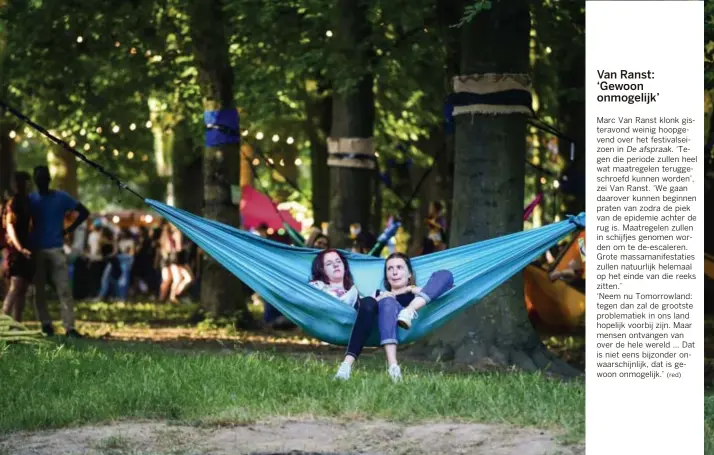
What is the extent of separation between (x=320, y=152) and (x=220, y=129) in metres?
7.75

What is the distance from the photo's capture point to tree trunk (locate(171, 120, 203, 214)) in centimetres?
3450

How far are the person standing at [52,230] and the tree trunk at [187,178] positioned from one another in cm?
1559

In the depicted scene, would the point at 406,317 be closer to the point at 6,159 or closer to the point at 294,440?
the point at 294,440

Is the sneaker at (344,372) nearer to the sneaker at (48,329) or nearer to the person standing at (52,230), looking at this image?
the person standing at (52,230)

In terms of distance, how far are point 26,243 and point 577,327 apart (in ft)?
23.4

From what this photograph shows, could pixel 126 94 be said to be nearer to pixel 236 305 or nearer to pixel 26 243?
pixel 236 305

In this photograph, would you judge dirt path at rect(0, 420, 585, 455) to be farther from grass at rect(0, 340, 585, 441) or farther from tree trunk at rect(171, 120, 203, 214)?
tree trunk at rect(171, 120, 203, 214)

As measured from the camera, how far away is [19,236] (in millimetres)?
18141

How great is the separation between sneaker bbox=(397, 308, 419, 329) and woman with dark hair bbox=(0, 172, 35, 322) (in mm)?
6244

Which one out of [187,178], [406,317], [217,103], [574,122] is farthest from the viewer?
[187,178]

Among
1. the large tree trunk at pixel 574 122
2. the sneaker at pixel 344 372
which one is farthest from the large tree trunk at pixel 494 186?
the large tree trunk at pixel 574 122

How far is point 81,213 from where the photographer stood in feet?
60.3

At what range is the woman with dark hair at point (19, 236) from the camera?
18062 millimetres

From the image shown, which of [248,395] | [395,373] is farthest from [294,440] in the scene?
[395,373]
